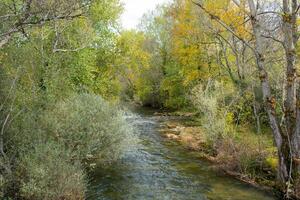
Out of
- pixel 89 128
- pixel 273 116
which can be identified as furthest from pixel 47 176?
pixel 273 116

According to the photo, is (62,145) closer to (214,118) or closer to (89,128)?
(89,128)

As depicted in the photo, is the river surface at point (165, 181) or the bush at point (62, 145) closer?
the bush at point (62, 145)

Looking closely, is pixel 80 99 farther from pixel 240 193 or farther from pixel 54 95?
pixel 240 193

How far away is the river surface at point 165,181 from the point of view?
472 inches

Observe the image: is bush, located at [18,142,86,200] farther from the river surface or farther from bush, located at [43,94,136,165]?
the river surface

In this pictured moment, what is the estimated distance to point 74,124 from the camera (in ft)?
40.7

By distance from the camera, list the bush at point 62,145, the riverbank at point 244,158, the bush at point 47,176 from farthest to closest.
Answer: the riverbank at point 244,158, the bush at point 62,145, the bush at point 47,176

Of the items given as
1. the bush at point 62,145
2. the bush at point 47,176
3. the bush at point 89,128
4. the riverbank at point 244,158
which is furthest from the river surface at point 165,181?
the bush at point 47,176

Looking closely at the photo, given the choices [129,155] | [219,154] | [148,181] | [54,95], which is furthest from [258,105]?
[54,95]

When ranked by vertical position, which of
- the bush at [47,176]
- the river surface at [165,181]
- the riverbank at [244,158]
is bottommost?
the river surface at [165,181]

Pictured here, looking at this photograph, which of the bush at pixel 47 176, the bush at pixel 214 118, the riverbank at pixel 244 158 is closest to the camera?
the bush at pixel 47 176

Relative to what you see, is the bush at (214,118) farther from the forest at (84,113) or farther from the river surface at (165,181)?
→ the river surface at (165,181)

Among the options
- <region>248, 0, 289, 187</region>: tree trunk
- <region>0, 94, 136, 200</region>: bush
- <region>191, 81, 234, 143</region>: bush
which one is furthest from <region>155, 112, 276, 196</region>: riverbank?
<region>0, 94, 136, 200</region>: bush

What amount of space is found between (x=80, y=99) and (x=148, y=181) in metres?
4.37
